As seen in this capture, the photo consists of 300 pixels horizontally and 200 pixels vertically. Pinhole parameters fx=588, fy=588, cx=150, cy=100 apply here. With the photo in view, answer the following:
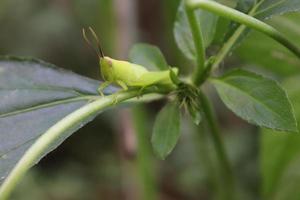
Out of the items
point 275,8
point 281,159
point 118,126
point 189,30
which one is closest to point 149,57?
point 189,30

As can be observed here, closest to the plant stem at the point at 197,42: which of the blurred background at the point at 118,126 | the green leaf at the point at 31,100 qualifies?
the green leaf at the point at 31,100

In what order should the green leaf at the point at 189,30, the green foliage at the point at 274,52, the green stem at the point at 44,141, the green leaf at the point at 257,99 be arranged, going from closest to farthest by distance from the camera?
the green stem at the point at 44,141 < the green leaf at the point at 257,99 < the green leaf at the point at 189,30 < the green foliage at the point at 274,52

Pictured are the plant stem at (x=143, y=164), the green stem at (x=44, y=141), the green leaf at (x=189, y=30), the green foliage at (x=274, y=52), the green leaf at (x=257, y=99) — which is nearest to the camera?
the green stem at (x=44, y=141)

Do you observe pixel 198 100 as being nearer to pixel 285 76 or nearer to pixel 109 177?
pixel 285 76

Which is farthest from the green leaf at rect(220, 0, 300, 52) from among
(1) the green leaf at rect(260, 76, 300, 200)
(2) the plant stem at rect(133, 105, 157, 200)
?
(2) the plant stem at rect(133, 105, 157, 200)

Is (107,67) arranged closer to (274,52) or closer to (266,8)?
(266,8)

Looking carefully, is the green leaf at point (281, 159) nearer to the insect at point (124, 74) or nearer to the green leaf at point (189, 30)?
the green leaf at point (189, 30)

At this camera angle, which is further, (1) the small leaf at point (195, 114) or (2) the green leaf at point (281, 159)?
(2) the green leaf at point (281, 159)
